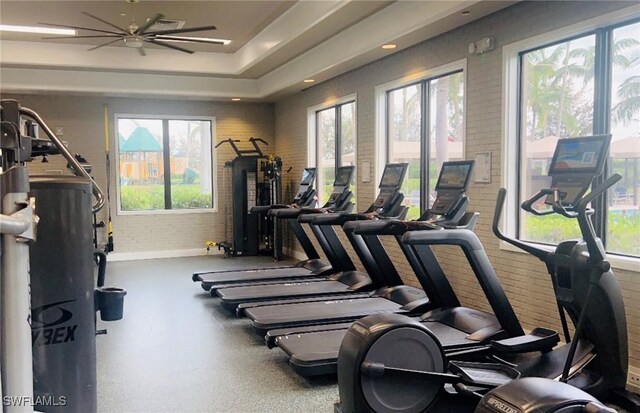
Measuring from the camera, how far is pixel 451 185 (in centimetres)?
471

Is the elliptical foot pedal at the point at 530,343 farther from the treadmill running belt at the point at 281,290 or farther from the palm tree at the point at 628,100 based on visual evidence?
the treadmill running belt at the point at 281,290

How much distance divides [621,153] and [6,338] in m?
4.24

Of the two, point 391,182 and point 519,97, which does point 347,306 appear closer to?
point 391,182

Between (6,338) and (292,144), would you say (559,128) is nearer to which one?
(6,338)

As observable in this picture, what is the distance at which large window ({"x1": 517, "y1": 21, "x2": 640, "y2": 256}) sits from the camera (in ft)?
13.4

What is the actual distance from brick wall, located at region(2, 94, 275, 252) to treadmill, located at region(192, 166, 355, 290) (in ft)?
11.8

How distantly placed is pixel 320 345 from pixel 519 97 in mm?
2946

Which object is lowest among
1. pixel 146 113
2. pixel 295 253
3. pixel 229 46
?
pixel 295 253

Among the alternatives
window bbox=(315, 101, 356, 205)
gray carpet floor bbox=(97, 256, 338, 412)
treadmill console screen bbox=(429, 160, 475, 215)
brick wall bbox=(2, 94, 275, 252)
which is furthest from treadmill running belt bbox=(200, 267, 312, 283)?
brick wall bbox=(2, 94, 275, 252)

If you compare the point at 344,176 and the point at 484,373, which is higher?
the point at 344,176

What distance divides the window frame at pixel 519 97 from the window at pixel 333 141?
3.20m

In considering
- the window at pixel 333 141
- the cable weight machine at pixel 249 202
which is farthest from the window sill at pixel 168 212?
the window at pixel 333 141

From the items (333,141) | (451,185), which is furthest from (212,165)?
(451,185)

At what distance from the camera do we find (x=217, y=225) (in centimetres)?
1103
